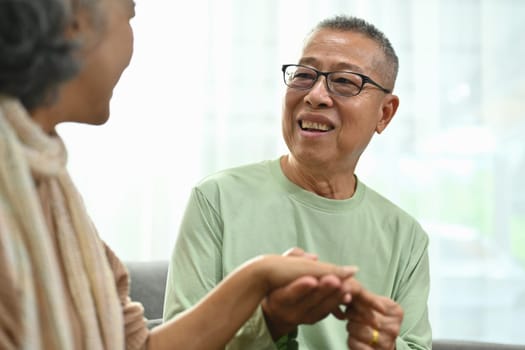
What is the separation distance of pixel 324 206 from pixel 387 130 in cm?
147

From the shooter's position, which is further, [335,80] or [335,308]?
[335,80]

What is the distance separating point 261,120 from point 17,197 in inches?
86.2

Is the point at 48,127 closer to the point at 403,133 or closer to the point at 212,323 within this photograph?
the point at 212,323

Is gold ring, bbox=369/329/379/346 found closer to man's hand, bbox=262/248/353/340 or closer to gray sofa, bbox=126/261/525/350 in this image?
man's hand, bbox=262/248/353/340

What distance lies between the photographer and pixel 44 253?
0.89 m

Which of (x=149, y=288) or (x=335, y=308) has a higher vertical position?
(x=335, y=308)

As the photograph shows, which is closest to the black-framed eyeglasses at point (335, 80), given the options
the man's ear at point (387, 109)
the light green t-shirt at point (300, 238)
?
the man's ear at point (387, 109)

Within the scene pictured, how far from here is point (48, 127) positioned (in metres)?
0.98

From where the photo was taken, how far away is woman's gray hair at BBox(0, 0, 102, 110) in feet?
2.82

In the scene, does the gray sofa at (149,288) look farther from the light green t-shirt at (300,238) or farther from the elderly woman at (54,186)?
the elderly woman at (54,186)

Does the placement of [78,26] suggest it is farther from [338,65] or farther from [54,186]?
[338,65]

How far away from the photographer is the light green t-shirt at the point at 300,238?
157cm

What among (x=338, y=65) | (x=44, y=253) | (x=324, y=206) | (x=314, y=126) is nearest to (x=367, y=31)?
(x=338, y=65)

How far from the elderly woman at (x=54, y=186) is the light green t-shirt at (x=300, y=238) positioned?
0.42m
